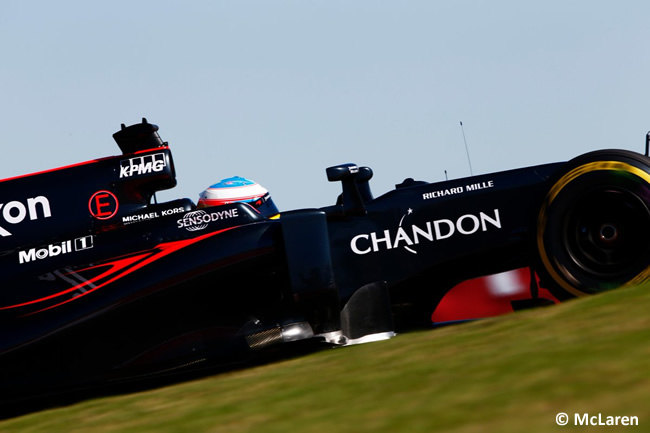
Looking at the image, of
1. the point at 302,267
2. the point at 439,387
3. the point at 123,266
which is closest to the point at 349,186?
the point at 302,267

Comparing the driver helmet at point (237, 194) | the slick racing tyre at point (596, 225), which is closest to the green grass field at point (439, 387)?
the slick racing tyre at point (596, 225)

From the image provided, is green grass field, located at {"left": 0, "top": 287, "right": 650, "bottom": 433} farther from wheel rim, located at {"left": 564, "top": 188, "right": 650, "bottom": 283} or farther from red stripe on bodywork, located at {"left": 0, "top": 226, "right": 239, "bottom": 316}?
red stripe on bodywork, located at {"left": 0, "top": 226, "right": 239, "bottom": 316}

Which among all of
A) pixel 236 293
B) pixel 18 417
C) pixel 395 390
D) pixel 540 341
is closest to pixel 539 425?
pixel 395 390

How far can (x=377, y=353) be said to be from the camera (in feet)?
16.7

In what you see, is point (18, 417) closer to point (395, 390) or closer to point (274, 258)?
point (274, 258)

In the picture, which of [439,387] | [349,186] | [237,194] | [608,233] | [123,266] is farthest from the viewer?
[237,194]

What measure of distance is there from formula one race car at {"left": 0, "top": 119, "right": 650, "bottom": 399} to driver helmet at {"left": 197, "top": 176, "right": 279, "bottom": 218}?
3.59ft

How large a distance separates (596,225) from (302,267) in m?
2.00

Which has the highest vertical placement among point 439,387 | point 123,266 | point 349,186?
point 349,186

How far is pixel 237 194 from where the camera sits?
24.5 feet

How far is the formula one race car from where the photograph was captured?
18.4 feet

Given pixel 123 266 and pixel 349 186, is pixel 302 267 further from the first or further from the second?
pixel 123 266

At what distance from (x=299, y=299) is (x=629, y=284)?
2160mm

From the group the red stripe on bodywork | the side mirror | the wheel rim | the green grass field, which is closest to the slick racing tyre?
the wheel rim
